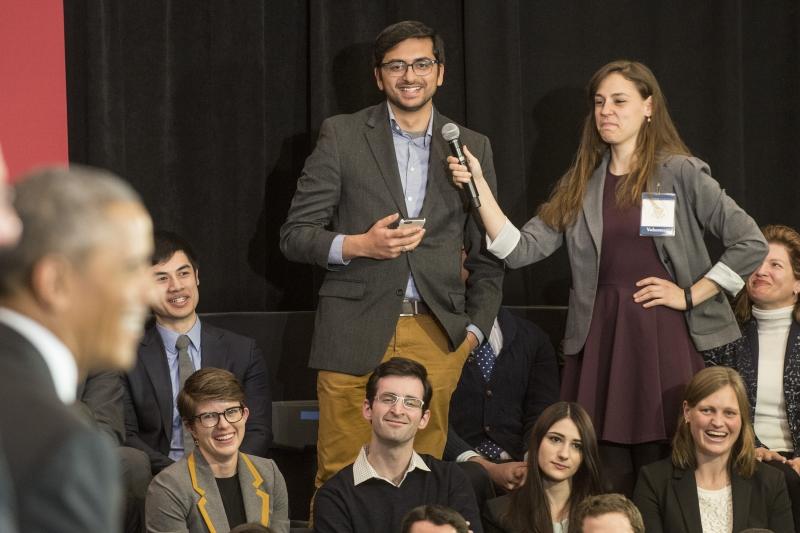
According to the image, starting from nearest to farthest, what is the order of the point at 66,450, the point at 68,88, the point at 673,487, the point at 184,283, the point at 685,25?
the point at 66,450 < the point at 673,487 < the point at 184,283 < the point at 68,88 < the point at 685,25

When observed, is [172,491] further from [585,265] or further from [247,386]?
[585,265]

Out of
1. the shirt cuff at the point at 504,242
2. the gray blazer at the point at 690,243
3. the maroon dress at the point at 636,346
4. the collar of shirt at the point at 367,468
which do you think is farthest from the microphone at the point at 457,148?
the collar of shirt at the point at 367,468

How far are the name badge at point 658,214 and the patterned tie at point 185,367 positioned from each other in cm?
148

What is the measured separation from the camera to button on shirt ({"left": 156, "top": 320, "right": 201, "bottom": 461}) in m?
3.89

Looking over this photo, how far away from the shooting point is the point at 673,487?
364 cm

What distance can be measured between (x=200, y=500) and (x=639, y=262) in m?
1.49

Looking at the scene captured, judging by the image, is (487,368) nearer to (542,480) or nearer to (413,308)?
(413,308)

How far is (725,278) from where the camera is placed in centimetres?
372

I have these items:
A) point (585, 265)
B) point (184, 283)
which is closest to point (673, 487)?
point (585, 265)

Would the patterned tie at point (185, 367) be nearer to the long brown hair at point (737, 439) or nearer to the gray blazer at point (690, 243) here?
the gray blazer at point (690, 243)

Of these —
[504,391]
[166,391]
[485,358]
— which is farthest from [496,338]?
[166,391]

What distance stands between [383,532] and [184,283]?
1076 millimetres

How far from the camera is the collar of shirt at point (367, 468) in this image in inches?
138

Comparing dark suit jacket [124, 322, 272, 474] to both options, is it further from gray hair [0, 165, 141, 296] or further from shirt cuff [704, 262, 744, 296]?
gray hair [0, 165, 141, 296]
